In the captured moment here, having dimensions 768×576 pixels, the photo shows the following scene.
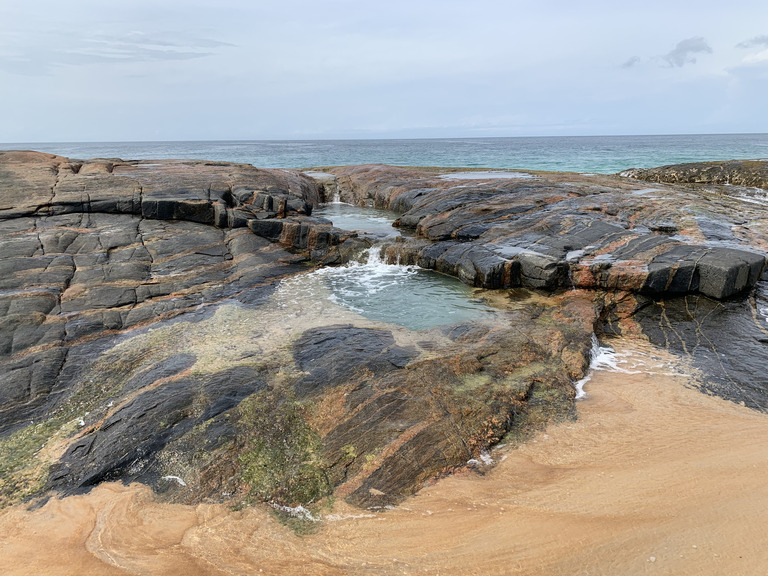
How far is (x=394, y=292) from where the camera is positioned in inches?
582

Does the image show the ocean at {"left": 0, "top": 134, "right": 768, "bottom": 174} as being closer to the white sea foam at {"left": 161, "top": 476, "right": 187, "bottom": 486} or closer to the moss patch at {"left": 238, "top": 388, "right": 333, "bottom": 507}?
the moss patch at {"left": 238, "top": 388, "right": 333, "bottom": 507}

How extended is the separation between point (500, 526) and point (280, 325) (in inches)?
302

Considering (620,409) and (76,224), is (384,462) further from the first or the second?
(76,224)

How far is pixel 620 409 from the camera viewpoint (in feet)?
26.9

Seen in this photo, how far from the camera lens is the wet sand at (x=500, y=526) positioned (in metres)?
5.18

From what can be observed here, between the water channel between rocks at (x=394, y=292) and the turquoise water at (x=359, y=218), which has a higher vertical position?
the turquoise water at (x=359, y=218)

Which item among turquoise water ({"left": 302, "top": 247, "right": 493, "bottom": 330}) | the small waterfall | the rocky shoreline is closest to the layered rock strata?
the rocky shoreline

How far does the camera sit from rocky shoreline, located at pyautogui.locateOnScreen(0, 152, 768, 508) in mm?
7027

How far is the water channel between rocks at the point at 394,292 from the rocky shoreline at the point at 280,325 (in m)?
0.67

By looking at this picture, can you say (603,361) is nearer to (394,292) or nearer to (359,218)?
(394,292)

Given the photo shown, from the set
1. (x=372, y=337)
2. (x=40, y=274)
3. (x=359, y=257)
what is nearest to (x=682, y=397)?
(x=372, y=337)

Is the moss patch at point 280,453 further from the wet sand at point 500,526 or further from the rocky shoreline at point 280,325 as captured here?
the wet sand at point 500,526

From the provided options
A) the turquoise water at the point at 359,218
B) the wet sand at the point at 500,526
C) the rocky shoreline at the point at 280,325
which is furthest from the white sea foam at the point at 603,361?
the turquoise water at the point at 359,218

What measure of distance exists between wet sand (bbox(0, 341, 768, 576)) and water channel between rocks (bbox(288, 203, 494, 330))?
560cm
